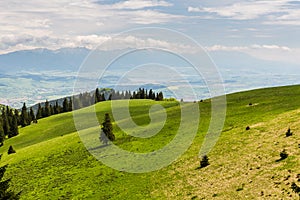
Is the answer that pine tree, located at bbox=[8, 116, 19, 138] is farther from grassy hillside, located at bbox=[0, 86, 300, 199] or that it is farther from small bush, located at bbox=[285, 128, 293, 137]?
small bush, located at bbox=[285, 128, 293, 137]

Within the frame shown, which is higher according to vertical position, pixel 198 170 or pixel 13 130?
pixel 198 170

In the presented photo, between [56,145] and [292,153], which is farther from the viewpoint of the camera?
[56,145]

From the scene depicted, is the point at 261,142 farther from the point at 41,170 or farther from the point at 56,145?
the point at 56,145

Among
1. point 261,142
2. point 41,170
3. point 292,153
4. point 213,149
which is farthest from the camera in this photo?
point 41,170

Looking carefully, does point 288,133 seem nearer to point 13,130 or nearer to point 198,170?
point 198,170

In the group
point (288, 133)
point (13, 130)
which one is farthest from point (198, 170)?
point (13, 130)

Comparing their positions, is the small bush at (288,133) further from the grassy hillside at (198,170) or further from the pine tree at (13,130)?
the pine tree at (13,130)

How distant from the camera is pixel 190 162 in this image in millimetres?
48250

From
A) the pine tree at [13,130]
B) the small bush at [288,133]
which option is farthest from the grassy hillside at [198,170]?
the pine tree at [13,130]

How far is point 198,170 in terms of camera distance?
145 ft

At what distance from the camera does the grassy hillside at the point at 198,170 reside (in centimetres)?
3538

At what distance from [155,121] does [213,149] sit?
37671mm

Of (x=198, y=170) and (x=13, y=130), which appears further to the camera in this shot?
(x=13, y=130)

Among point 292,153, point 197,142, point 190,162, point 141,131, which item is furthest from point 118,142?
point 292,153
